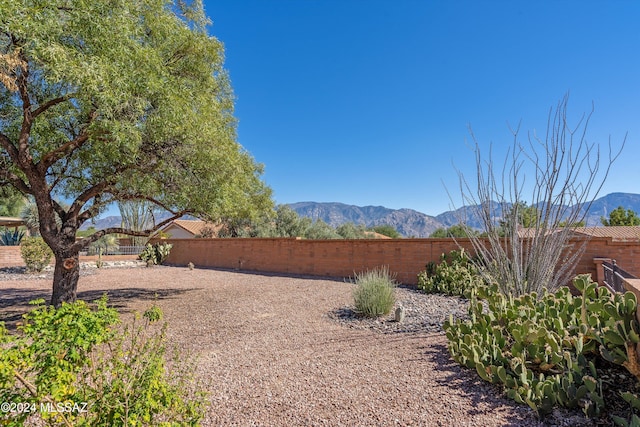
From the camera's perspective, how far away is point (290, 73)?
15.3m

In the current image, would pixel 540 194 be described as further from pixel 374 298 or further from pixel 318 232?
pixel 318 232

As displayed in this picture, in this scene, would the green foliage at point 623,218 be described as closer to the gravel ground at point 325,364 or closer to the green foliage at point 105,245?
the gravel ground at point 325,364

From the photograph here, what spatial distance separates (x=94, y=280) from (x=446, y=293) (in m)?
12.2

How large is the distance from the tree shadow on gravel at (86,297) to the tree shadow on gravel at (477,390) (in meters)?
5.54

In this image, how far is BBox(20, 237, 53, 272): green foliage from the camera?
1445 cm

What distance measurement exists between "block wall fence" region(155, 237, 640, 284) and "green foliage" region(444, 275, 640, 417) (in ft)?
12.4

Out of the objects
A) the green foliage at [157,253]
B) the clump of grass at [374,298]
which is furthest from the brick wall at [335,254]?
the clump of grass at [374,298]

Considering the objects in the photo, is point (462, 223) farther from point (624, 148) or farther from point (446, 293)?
point (446, 293)

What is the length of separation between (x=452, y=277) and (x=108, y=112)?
8.16 metres

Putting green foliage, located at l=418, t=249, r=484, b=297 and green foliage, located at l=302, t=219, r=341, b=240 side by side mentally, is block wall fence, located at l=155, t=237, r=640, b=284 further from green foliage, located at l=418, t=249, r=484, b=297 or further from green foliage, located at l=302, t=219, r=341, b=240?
green foliage, located at l=302, t=219, r=341, b=240

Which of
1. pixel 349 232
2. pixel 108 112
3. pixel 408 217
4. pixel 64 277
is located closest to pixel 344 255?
pixel 64 277

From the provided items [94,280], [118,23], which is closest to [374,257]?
[118,23]

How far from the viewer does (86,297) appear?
8.93m

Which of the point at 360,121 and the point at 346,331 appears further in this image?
the point at 360,121
